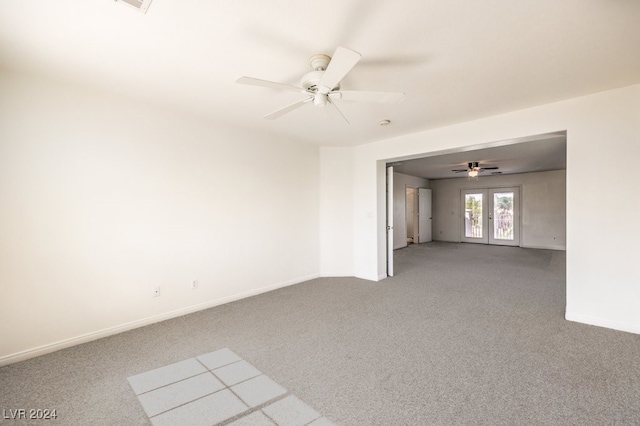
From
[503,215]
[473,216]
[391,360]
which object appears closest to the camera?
[391,360]

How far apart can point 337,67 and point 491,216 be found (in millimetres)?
9865

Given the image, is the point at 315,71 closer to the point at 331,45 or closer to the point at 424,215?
the point at 331,45

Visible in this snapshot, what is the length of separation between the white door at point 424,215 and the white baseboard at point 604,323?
711 cm

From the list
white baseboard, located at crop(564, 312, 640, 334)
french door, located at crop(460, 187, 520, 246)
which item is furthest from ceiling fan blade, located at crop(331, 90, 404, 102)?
french door, located at crop(460, 187, 520, 246)

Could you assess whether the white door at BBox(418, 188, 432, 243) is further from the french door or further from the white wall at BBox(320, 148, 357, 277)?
the white wall at BBox(320, 148, 357, 277)

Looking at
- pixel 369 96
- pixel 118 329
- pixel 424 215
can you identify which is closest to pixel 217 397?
pixel 118 329

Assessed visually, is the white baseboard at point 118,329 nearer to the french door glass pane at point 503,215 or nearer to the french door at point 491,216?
the french door at point 491,216

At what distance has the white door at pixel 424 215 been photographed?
10.3 meters

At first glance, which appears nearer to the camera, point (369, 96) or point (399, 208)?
point (369, 96)

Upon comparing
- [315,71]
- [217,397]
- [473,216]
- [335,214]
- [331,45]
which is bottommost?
[217,397]

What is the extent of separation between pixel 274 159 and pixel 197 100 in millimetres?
1627

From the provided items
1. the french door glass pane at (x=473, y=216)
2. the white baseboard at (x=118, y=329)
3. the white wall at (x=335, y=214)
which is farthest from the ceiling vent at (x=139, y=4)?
the french door glass pane at (x=473, y=216)

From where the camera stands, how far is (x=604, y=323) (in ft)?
9.82

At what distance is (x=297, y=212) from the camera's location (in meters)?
4.93
